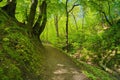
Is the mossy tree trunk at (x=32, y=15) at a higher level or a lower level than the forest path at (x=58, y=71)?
higher

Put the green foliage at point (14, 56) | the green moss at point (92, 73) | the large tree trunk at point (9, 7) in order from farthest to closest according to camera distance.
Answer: the large tree trunk at point (9, 7) → the green moss at point (92, 73) → the green foliage at point (14, 56)

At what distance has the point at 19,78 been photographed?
8.78m

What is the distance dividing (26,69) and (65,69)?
2.92 m

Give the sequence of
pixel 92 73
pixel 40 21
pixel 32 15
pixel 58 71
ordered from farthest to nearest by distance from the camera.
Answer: pixel 40 21 < pixel 32 15 < pixel 92 73 < pixel 58 71

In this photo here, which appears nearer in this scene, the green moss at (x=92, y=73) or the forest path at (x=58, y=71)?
the forest path at (x=58, y=71)

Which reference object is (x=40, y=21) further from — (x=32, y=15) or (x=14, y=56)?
(x=14, y=56)

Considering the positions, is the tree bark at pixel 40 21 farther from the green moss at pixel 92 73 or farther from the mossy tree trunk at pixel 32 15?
the green moss at pixel 92 73

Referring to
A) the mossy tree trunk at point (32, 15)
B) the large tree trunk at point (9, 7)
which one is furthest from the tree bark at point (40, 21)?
the large tree trunk at point (9, 7)

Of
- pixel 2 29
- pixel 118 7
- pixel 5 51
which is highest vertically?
pixel 118 7

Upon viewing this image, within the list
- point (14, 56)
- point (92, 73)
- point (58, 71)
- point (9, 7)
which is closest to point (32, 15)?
point (9, 7)

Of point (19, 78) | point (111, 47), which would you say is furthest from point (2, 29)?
point (111, 47)

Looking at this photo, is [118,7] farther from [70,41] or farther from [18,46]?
[18,46]

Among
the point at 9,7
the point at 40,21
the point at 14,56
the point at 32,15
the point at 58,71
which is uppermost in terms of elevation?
the point at 9,7

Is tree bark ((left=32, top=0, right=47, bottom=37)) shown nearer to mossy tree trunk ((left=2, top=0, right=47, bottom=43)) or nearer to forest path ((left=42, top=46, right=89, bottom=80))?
mossy tree trunk ((left=2, top=0, right=47, bottom=43))
